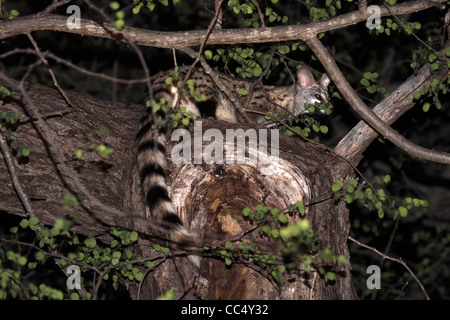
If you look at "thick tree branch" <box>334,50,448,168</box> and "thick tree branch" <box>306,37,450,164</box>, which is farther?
"thick tree branch" <box>334,50,448,168</box>

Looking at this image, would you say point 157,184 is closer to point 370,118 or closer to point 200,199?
point 200,199

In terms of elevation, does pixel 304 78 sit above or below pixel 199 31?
above

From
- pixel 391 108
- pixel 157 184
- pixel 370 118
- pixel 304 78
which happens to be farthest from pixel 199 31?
pixel 304 78

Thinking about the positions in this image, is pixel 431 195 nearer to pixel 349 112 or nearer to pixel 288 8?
pixel 349 112

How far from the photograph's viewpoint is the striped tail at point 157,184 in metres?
3.35

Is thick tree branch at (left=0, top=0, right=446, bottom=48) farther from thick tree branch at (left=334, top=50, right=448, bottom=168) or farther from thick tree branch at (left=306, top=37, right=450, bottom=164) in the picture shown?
thick tree branch at (left=334, top=50, right=448, bottom=168)

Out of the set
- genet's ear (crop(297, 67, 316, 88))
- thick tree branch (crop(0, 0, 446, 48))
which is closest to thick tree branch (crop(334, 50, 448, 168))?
thick tree branch (crop(0, 0, 446, 48))

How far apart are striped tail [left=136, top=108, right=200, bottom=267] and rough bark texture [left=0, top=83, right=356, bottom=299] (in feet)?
0.27

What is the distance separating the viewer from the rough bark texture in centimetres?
350

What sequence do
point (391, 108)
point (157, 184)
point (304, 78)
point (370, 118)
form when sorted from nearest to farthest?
point (157, 184), point (370, 118), point (391, 108), point (304, 78)

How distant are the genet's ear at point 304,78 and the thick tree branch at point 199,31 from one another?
6.51 feet

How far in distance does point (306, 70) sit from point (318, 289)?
8.90 feet

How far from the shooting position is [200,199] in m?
3.61

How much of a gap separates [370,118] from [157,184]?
1.41 m
